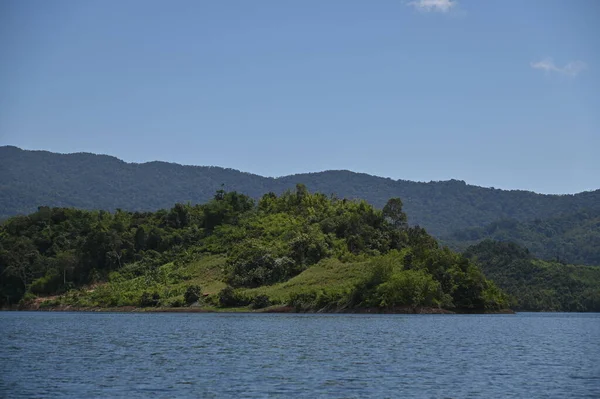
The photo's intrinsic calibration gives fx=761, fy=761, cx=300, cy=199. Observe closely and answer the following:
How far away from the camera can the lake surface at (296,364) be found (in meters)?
38.6

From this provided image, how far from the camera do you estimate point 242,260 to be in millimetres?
154875

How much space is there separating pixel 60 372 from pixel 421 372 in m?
21.4

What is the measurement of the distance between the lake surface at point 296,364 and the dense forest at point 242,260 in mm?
55897

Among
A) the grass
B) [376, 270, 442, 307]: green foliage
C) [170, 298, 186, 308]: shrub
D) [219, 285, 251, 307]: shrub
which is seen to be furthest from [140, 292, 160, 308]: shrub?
[376, 270, 442, 307]: green foliage

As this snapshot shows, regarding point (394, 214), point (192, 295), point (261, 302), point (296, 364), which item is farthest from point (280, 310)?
point (296, 364)

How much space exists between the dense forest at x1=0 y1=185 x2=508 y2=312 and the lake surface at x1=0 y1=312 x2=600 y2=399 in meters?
55.9

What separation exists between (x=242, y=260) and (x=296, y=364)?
106 metres

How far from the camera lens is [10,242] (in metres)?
178

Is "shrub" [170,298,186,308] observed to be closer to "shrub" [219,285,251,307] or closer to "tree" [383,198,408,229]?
"shrub" [219,285,251,307]

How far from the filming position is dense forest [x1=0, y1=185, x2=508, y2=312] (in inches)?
5315

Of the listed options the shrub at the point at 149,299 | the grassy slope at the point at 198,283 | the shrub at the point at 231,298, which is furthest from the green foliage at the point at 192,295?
the shrub at the point at 149,299

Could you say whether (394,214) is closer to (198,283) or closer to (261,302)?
(261,302)

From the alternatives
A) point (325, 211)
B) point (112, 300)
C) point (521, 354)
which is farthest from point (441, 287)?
point (521, 354)

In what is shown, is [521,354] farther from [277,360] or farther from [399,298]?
[399,298]
